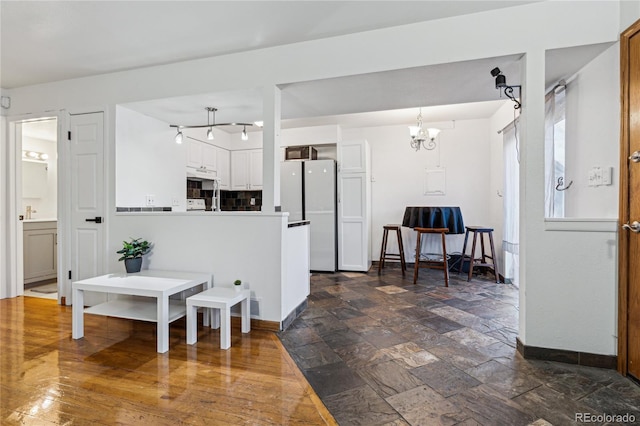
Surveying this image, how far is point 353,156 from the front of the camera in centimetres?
516

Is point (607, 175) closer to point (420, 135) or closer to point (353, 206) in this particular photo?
point (420, 135)

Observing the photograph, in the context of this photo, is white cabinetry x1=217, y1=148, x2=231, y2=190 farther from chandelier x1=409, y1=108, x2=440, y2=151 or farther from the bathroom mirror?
chandelier x1=409, y1=108, x2=440, y2=151

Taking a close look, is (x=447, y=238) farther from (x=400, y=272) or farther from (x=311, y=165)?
(x=311, y=165)

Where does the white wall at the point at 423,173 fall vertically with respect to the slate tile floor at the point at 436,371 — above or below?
above

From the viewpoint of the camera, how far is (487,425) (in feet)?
4.83

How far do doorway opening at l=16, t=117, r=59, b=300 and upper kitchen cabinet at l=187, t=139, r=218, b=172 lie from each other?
1645 millimetres

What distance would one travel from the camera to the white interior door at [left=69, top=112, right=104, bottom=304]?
3.30 meters

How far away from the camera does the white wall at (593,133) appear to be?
2119 millimetres

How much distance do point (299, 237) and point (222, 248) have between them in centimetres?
75

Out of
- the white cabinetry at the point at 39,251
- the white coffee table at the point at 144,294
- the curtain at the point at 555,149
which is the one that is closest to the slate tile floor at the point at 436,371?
the white coffee table at the point at 144,294

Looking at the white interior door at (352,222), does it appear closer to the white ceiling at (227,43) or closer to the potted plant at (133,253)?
the white ceiling at (227,43)

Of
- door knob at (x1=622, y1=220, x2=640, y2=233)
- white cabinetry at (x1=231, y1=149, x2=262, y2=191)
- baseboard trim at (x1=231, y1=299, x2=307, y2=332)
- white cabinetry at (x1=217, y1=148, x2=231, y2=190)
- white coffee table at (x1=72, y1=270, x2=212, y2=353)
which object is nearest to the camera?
door knob at (x1=622, y1=220, x2=640, y2=233)

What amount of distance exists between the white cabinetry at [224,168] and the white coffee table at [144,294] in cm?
309

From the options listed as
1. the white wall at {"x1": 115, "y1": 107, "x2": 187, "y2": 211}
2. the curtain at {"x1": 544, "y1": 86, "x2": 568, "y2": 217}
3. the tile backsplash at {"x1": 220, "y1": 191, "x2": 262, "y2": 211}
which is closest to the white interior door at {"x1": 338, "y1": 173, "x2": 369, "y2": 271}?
the tile backsplash at {"x1": 220, "y1": 191, "x2": 262, "y2": 211}
